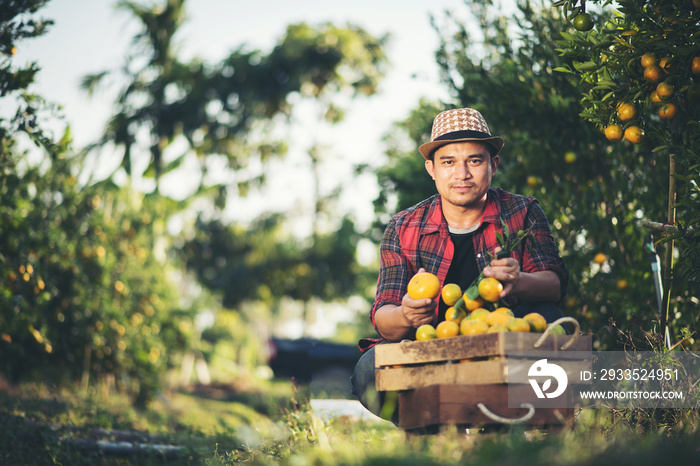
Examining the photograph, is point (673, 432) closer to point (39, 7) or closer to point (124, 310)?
point (39, 7)

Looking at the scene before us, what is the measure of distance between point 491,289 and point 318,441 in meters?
1.62

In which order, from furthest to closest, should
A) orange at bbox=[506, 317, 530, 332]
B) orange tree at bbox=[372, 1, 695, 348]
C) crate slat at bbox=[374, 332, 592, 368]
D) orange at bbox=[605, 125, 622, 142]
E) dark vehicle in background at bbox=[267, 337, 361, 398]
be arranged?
dark vehicle in background at bbox=[267, 337, 361, 398] → orange tree at bbox=[372, 1, 695, 348] → orange at bbox=[605, 125, 622, 142] → orange at bbox=[506, 317, 530, 332] → crate slat at bbox=[374, 332, 592, 368]

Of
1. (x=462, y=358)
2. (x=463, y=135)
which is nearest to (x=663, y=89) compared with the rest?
(x=463, y=135)

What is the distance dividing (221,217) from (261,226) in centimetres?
141

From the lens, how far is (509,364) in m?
2.31

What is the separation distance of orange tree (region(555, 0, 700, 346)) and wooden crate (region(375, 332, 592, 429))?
1313 mm

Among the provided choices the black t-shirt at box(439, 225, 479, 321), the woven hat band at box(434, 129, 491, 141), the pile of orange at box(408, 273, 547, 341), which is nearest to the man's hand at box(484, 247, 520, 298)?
the pile of orange at box(408, 273, 547, 341)

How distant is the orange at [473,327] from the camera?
251cm

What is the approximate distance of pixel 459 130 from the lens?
3.34 meters

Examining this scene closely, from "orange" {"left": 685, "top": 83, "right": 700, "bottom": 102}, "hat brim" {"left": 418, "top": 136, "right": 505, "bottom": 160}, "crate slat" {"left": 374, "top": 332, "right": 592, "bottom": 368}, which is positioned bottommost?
"crate slat" {"left": 374, "top": 332, "right": 592, "bottom": 368}

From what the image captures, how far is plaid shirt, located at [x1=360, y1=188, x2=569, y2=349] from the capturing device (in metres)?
3.29

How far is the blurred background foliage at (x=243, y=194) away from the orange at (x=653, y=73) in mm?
706

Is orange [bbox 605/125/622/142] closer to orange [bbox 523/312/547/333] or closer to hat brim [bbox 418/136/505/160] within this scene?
hat brim [bbox 418/136/505/160]

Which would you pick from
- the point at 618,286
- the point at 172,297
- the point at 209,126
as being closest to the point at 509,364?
the point at 618,286
